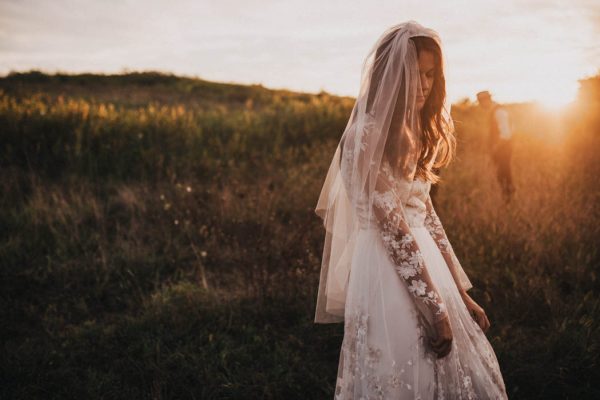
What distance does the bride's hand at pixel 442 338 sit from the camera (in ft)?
4.63

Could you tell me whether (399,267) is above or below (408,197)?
below

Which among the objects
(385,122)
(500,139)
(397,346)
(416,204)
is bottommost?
(397,346)

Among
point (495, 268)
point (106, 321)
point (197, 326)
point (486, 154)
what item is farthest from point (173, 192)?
point (486, 154)

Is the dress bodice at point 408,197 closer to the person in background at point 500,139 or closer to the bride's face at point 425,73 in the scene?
the bride's face at point 425,73

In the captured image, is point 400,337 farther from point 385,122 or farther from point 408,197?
point 385,122

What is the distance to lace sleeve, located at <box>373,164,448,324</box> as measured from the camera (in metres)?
1.44

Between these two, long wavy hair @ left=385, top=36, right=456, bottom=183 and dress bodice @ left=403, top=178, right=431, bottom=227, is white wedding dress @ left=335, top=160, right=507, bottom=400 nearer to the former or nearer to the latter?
dress bodice @ left=403, top=178, right=431, bottom=227

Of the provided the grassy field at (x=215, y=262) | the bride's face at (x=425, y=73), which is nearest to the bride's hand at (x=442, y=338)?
the bride's face at (x=425, y=73)

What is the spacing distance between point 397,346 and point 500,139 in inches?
233

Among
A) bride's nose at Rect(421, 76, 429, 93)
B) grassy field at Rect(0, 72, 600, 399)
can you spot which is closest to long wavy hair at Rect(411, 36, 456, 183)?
bride's nose at Rect(421, 76, 429, 93)

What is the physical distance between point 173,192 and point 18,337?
3.28 metres

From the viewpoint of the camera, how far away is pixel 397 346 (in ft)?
4.85

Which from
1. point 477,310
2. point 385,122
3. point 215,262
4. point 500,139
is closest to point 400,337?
point 477,310

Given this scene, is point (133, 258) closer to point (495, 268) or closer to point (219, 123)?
point (495, 268)
